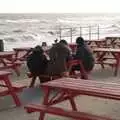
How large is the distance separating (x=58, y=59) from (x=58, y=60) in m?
0.02

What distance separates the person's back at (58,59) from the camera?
8680 millimetres

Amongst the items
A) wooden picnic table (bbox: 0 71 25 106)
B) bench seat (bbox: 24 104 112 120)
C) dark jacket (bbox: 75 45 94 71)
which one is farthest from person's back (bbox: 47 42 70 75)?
bench seat (bbox: 24 104 112 120)

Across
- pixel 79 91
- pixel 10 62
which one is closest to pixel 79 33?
pixel 10 62

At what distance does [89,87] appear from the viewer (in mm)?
5559

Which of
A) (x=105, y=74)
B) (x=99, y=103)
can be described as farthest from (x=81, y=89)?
(x=105, y=74)

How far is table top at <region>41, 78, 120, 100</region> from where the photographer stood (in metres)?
5.24

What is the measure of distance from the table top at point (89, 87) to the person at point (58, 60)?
2564mm

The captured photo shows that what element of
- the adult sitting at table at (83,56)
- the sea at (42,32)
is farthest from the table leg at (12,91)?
the sea at (42,32)

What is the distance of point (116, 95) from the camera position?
5129 millimetres

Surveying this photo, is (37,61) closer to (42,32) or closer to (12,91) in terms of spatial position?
(12,91)

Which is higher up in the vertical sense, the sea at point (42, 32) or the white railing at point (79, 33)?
the white railing at point (79, 33)

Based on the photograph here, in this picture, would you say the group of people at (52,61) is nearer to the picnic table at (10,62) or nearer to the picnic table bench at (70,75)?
the picnic table bench at (70,75)

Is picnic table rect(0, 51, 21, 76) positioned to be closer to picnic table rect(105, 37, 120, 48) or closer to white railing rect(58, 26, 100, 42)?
picnic table rect(105, 37, 120, 48)

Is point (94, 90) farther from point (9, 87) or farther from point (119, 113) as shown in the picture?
point (9, 87)
